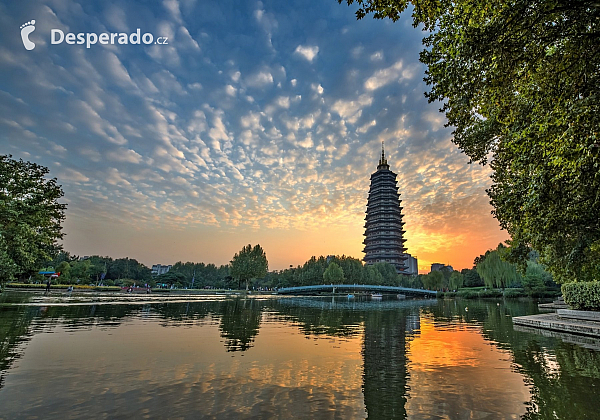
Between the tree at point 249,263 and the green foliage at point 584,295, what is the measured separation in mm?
71005

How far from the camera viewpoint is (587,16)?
7055 millimetres

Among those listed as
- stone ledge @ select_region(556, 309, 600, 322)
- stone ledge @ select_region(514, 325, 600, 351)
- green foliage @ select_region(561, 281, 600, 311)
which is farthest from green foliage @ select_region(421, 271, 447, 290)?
stone ledge @ select_region(514, 325, 600, 351)

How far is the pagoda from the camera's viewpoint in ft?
395

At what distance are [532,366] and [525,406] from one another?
372 centimetres

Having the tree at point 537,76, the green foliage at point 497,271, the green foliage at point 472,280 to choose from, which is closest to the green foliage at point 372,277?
the green foliage at point 472,280

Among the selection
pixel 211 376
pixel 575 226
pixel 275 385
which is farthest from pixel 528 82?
pixel 211 376

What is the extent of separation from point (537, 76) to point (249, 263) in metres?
81.6

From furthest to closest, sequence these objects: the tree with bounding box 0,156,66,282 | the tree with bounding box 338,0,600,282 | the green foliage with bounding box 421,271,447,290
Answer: the green foliage with bounding box 421,271,447,290
the tree with bounding box 0,156,66,282
the tree with bounding box 338,0,600,282

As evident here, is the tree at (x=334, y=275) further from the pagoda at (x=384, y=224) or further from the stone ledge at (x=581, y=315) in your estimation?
the stone ledge at (x=581, y=315)

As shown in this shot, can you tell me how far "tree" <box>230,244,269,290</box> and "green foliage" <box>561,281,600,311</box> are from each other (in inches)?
2795

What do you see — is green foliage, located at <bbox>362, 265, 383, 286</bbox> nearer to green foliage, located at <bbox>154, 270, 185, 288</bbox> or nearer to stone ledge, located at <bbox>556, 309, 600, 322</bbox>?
green foliage, located at <bbox>154, 270, 185, 288</bbox>

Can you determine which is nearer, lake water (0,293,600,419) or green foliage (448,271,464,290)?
lake water (0,293,600,419)

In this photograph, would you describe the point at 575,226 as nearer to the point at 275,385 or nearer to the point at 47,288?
the point at 275,385

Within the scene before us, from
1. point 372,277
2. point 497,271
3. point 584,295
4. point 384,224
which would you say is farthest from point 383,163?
point 584,295
